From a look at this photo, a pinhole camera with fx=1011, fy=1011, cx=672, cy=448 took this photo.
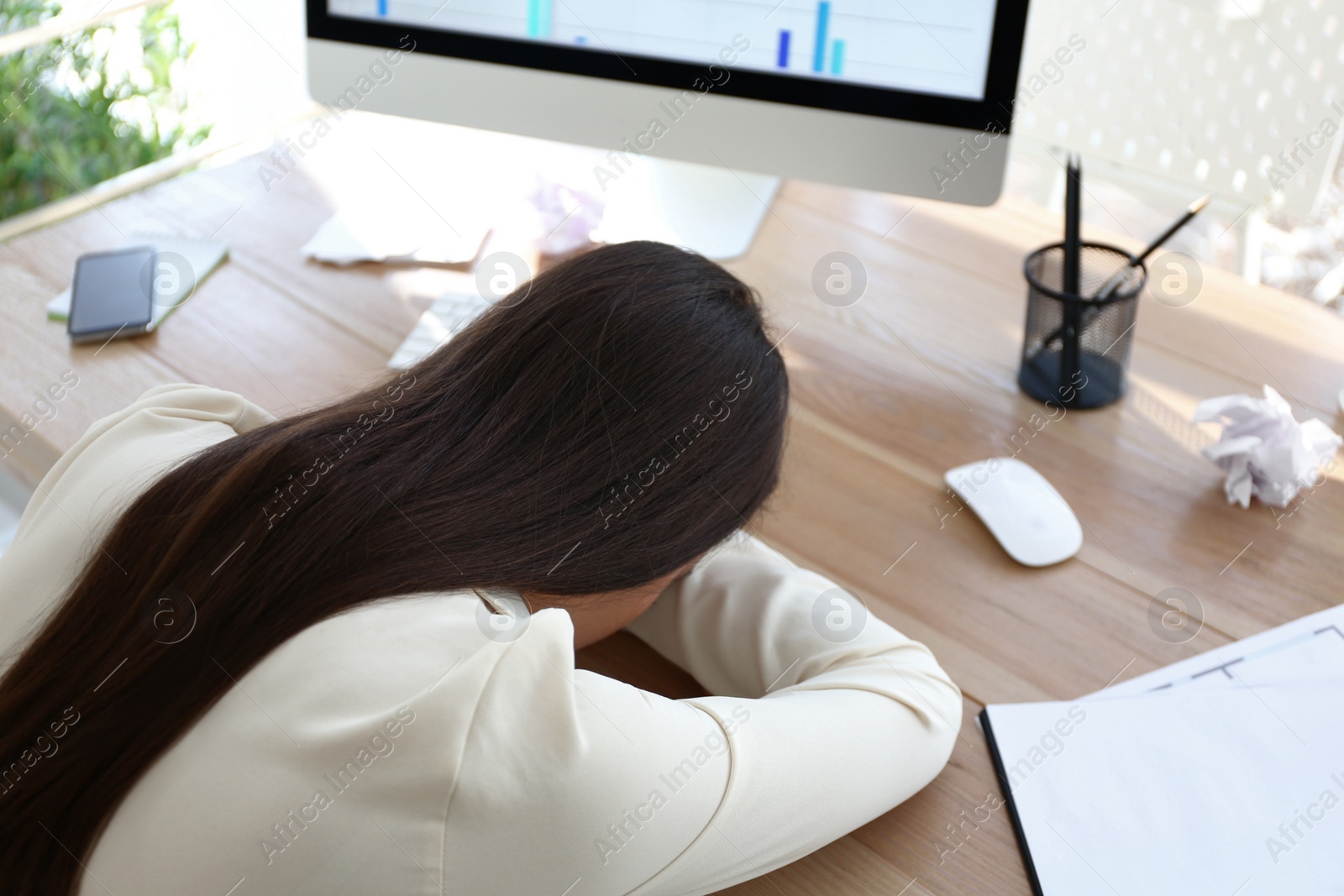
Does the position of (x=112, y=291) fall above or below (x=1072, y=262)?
below

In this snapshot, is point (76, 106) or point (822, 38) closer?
point (822, 38)

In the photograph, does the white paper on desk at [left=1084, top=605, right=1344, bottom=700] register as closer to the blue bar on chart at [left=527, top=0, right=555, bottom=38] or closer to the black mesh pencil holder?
the black mesh pencil holder

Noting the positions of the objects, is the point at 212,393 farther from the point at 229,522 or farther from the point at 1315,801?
the point at 1315,801

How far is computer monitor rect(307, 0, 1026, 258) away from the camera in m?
0.89

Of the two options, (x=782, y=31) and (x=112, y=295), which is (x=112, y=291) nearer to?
(x=112, y=295)

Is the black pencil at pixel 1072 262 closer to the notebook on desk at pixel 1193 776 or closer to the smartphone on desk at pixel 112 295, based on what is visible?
the notebook on desk at pixel 1193 776

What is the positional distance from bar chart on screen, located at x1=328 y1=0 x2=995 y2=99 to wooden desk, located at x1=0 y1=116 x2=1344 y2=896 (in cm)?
27

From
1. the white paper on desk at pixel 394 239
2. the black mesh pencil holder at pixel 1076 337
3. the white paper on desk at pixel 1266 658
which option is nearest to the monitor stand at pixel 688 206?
the white paper on desk at pixel 394 239

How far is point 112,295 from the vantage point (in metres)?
1.06

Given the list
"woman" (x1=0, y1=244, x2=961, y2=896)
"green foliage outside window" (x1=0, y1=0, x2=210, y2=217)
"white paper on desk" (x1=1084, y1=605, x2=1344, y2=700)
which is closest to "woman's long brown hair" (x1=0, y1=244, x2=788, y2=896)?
"woman" (x1=0, y1=244, x2=961, y2=896)

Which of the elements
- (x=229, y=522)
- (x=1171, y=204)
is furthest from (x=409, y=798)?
(x=1171, y=204)

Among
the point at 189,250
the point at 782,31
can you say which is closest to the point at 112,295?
the point at 189,250

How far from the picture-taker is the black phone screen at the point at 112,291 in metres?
1.03

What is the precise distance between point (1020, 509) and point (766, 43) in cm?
48
